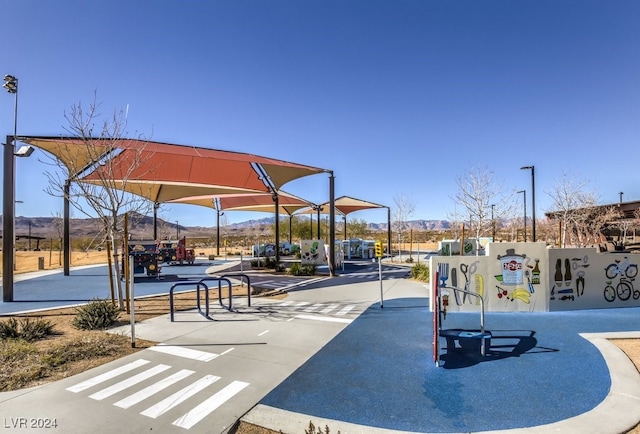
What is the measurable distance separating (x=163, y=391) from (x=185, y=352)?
1.70 metres

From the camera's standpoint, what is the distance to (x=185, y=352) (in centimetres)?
648

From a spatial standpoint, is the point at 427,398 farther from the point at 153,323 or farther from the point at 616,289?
the point at 616,289

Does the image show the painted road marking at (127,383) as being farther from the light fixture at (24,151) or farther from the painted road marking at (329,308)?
the light fixture at (24,151)

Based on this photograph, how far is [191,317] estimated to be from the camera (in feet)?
30.7

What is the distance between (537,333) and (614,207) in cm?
2507

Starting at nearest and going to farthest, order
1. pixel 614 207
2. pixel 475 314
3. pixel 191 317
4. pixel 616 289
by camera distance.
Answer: pixel 191 317
pixel 475 314
pixel 616 289
pixel 614 207

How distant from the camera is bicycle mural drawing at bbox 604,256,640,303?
10945mm

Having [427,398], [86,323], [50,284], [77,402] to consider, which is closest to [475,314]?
[427,398]

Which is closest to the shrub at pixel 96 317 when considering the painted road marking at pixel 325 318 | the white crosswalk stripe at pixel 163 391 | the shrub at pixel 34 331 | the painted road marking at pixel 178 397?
the shrub at pixel 34 331

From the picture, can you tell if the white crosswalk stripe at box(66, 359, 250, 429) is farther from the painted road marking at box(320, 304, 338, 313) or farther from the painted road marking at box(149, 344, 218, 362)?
the painted road marking at box(320, 304, 338, 313)

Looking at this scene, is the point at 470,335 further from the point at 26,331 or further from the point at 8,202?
the point at 8,202

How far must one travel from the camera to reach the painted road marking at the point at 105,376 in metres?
4.89

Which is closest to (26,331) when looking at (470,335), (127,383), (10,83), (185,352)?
(185,352)

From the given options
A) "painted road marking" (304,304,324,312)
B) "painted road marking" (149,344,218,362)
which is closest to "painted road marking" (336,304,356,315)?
"painted road marking" (304,304,324,312)
